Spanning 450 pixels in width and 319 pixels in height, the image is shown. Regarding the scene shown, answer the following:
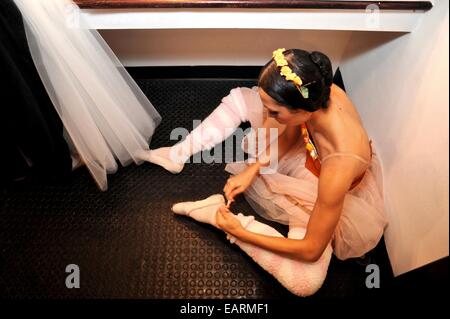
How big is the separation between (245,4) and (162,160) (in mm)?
609

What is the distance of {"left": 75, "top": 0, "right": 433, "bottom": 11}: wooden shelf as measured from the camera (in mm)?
876

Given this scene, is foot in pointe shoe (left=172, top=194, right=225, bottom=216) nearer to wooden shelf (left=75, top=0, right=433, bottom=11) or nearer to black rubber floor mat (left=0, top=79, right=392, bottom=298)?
black rubber floor mat (left=0, top=79, right=392, bottom=298)

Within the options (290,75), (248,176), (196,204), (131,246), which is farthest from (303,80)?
(131,246)

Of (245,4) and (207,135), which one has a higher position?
(245,4)

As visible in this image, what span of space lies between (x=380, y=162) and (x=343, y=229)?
269mm

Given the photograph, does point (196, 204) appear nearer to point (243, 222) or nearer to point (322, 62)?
point (243, 222)

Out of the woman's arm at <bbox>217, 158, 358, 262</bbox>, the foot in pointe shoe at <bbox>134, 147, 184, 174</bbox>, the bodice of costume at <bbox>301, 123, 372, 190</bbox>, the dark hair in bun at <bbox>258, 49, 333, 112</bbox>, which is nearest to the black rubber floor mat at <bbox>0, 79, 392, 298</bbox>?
the foot in pointe shoe at <bbox>134, 147, 184, 174</bbox>

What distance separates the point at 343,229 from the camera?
1.00m

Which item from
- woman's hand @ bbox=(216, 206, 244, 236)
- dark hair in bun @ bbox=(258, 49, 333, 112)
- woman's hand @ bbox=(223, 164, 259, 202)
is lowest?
woman's hand @ bbox=(216, 206, 244, 236)

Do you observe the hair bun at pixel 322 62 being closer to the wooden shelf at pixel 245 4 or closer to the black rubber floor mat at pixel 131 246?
the wooden shelf at pixel 245 4

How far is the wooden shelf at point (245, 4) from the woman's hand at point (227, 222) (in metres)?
0.58

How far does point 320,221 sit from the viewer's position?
2.75ft

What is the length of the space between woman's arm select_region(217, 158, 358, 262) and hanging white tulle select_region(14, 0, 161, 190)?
0.43 metres

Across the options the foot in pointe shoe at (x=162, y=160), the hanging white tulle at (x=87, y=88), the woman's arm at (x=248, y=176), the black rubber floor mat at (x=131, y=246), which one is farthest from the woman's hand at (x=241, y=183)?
the hanging white tulle at (x=87, y=88)
